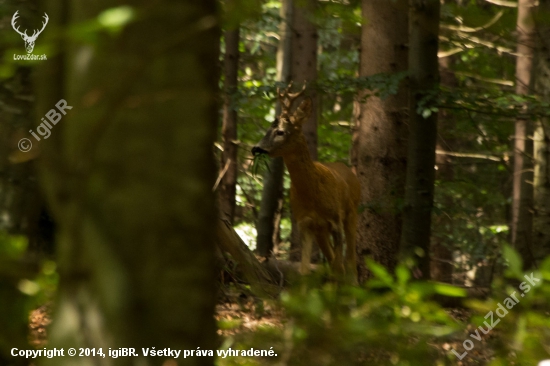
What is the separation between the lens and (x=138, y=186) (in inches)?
85.8

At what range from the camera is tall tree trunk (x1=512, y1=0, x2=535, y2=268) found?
5988 mm

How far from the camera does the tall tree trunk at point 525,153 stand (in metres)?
5.99

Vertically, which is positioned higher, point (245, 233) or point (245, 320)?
point (245, 233)

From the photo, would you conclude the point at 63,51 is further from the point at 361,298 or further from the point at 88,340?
the point at 361,298

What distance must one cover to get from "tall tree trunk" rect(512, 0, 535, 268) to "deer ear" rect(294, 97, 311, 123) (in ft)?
9.08

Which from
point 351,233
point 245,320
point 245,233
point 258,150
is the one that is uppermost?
point 258,150

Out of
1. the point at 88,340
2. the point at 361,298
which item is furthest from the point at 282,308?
the point at 88,340

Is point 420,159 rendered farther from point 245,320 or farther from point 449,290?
point 449,290

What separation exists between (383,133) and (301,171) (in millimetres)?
1380

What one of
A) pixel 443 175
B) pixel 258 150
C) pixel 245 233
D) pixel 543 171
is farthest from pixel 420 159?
pixel 443 175

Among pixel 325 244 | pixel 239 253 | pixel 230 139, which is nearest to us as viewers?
pixel 239 253

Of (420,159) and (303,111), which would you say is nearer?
(420,159)

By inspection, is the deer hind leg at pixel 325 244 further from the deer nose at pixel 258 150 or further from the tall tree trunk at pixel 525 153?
the tall tree trunk at pixel 525 153

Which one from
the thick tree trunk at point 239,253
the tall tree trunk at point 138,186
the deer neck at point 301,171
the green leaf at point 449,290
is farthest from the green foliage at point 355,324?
the deer neck at point 301,171
